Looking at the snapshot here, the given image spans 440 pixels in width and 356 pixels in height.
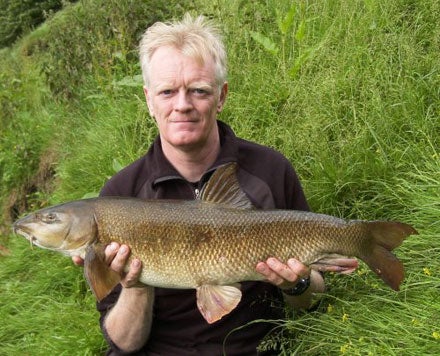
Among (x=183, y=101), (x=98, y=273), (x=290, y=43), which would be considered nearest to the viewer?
(x=98, y=273)

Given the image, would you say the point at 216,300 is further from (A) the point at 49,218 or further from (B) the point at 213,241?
(A) the point at 49,218

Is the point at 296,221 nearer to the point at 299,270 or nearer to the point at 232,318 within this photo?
the point at 299,270

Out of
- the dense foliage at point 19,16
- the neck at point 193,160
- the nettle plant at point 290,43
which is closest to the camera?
the neck at point 193,160

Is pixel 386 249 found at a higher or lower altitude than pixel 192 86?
lower

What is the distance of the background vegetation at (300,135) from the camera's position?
252cm

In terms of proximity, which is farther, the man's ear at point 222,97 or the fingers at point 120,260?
the man's ear at point 222,97

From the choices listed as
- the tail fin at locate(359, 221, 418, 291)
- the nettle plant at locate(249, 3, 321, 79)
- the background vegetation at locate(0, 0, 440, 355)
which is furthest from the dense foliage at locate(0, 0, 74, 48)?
the tail fin at locate(359, 221, 418, 291)

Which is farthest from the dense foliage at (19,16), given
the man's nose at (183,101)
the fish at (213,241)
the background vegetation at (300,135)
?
the fish at (213,241)

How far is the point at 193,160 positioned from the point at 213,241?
18.8 inches

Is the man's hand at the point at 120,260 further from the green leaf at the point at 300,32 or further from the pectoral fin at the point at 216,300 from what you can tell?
the green leaf at the point at 300,32

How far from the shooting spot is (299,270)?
7.07 feet

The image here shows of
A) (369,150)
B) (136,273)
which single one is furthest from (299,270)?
(369,150)

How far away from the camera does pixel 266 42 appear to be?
437 cm

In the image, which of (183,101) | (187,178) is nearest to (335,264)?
(187,178)
